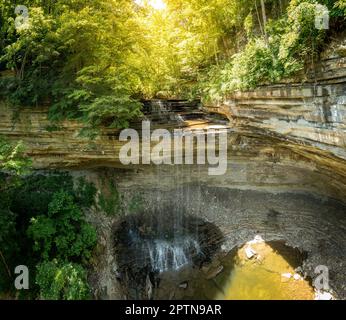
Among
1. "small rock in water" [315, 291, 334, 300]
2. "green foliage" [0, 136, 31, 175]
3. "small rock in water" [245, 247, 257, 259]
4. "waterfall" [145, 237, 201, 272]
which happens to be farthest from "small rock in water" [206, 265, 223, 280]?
"green foliage" [0, 136, 31, 175]

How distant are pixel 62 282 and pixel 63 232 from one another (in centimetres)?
211

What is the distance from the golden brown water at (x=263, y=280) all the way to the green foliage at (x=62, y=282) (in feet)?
16.5

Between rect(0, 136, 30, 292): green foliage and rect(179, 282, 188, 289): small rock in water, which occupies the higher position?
rect(0, 136, 30, 292): green foliage

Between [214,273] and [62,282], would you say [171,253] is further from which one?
[62,282]

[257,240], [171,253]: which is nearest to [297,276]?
[257,240]

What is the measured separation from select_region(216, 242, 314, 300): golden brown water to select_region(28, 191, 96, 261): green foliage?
217 inches

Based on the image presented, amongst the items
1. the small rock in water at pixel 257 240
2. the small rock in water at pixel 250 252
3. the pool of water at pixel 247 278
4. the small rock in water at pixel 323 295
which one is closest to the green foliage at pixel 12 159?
the pool of water at pixel 247 278

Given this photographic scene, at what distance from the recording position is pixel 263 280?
11.4m

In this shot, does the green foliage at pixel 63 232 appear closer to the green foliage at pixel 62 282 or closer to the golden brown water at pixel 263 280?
the green foliage at pixel 62 282

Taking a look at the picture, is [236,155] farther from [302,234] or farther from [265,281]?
[265,281]

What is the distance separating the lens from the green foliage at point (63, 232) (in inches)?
421

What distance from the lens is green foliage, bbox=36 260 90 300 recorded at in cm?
956

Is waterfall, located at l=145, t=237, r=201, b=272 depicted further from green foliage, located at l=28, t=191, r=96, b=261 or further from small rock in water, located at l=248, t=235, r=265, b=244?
green foliage, located at l=28, t=191, r=96, b=261
